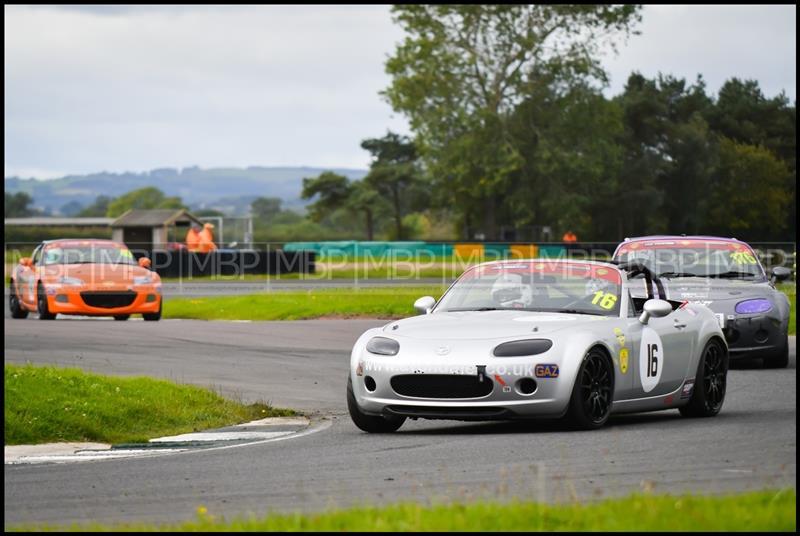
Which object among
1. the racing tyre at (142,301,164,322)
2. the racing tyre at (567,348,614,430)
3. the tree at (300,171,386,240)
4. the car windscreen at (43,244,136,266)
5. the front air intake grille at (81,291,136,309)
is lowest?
the racing tyre at (142,301,164,322)

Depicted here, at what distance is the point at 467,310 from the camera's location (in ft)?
39.3

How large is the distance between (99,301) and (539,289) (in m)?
16.6

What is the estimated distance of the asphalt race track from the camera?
7828 millimetres

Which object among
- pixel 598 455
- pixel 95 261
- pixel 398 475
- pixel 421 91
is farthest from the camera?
pixel 421 91

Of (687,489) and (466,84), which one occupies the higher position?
(466,84)

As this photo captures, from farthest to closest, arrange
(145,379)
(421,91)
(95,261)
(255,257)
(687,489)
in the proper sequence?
1. (421,91)
2. (255,257)
3. (95,261)
4. (145,379)
5. (687,489)

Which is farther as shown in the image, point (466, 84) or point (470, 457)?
point (466, 84)

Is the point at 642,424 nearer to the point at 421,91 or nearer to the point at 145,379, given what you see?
the point at 145,379

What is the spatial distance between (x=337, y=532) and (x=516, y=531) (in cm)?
74

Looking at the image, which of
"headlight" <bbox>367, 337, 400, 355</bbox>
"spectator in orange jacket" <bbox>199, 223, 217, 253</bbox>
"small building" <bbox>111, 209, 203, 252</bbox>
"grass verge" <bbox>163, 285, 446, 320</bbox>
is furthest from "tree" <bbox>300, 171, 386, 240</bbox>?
"headlight" <bbox>367, 337, 400, 355</bbox>

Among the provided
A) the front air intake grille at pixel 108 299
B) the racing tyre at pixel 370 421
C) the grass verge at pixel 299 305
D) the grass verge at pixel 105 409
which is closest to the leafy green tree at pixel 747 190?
the grass verge at pixel 299 305

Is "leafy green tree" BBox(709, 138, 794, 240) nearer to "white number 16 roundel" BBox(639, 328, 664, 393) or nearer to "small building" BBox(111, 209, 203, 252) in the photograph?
"small building" BBox(111, 209, 203, 252)

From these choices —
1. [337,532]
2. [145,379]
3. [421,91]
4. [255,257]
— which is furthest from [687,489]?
[421,91]

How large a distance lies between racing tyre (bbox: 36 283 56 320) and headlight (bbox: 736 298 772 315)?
572 inches
